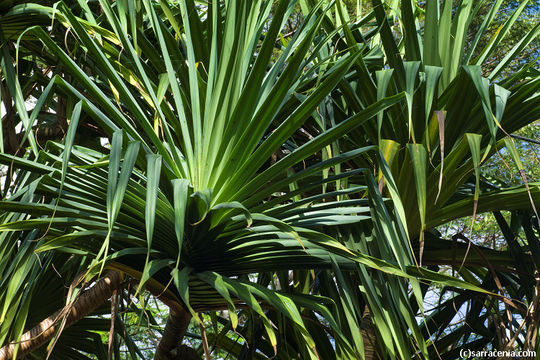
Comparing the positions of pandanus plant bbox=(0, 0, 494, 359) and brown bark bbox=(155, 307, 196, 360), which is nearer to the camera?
pandanus plant bbox=(0, 0, 494, 359)

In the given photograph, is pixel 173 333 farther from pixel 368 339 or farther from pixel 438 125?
pixel 438 125

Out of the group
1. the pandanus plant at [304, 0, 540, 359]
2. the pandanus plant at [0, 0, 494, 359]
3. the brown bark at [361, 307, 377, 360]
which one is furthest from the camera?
the brown bark at [361, 307, 377, 360]

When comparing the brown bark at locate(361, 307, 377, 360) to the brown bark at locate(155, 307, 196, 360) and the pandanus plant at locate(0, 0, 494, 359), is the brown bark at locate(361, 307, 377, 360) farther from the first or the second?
the brown bark at locate(155, 307, 196, 360)

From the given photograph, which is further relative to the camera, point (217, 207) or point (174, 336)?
point (174, 336)

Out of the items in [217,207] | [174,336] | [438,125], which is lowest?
[174,336]

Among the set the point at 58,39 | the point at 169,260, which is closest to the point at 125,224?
the point at 169,260

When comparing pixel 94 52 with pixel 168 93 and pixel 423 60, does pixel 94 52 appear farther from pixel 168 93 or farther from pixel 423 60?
pixel 423 60

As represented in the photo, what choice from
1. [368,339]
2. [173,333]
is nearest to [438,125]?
[368,339]

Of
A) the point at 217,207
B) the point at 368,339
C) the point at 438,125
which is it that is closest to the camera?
the point at 217,207

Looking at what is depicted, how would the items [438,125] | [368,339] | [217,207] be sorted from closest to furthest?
[217,207] < [438,125] < [368,339]

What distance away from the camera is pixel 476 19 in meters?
5.76

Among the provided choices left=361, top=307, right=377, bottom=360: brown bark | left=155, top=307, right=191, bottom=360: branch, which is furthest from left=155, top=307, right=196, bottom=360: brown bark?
left=361, top=307, right=377, bottom=360: brown bark

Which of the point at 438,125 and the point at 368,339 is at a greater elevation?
the point at 438,125

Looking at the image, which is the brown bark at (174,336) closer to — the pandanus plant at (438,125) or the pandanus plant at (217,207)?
the pandanus plant at (217,207)
